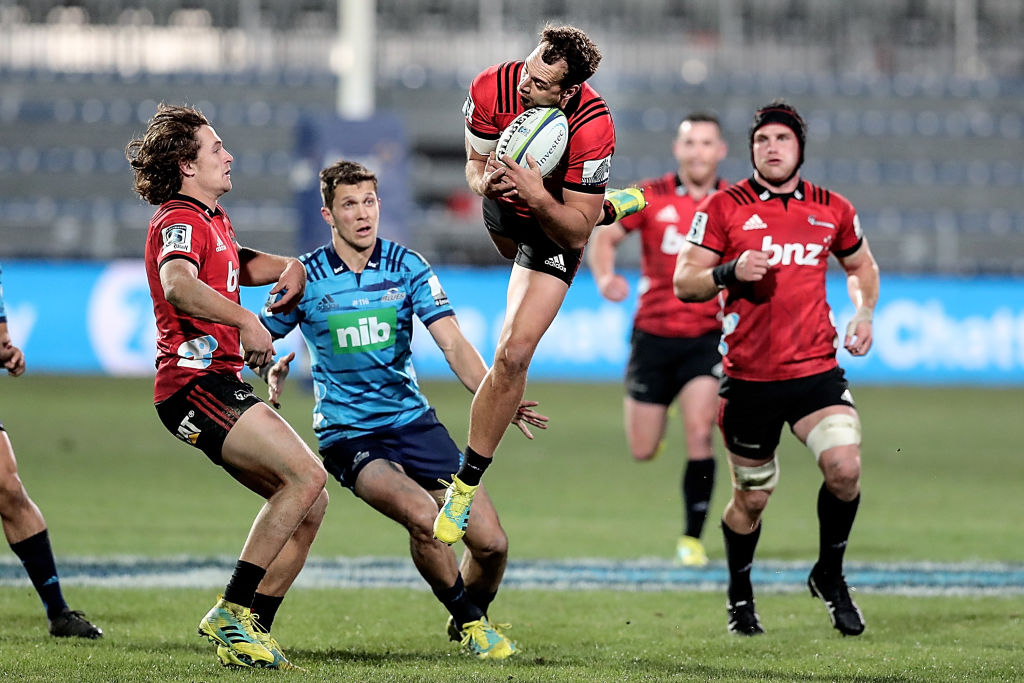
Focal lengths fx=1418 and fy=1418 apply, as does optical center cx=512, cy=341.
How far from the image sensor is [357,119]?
56.5ft

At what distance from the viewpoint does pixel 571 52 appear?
5059 mm

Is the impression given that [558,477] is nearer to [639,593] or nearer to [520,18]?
[639,593]

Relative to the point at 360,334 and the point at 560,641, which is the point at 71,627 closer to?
the point at 360,334

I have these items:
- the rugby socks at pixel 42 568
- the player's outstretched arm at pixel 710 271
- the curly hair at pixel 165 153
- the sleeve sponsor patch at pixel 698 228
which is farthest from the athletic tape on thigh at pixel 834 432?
the rugby socks at pixel 42 568

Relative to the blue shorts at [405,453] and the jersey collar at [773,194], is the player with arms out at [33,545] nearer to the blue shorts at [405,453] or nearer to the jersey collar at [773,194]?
the blue shorts at [405,453]

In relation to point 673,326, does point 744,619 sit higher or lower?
lower

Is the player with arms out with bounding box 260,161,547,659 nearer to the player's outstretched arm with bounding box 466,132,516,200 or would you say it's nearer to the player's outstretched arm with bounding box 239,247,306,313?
the player's outstretched arm with bounding box 239,247,306,313

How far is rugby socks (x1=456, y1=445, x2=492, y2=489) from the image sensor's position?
5242 millimetres

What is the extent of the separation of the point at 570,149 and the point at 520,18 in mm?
20786

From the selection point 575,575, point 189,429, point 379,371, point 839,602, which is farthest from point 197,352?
point 575,575

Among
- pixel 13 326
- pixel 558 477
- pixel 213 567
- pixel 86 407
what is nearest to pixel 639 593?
pixel 213 567

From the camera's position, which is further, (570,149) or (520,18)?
(520,18)

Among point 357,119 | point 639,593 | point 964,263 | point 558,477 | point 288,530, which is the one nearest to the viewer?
point 288,530

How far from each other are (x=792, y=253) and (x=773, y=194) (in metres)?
0.29
